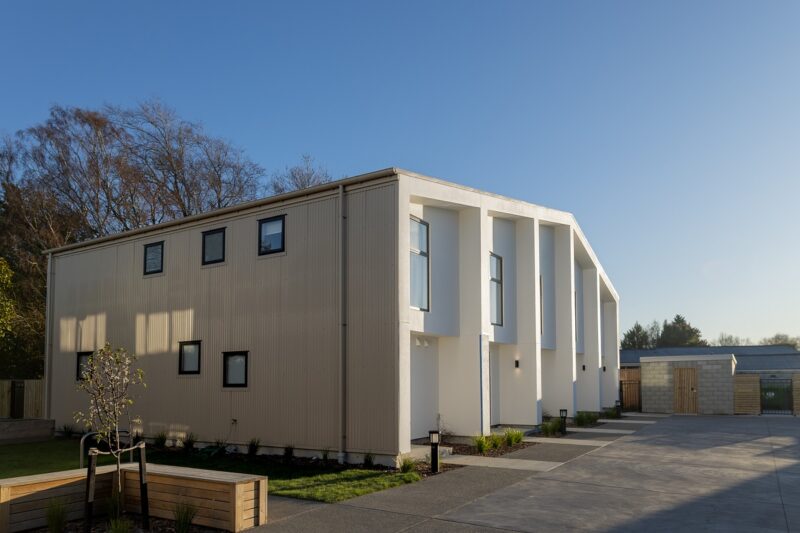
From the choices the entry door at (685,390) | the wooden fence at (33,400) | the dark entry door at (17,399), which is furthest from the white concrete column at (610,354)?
the dark entry door at (17,399)

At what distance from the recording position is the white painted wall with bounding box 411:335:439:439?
16312 mm

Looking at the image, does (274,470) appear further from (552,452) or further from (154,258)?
(154,258)

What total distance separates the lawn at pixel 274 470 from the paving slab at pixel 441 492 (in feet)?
1.18

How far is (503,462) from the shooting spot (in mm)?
13812

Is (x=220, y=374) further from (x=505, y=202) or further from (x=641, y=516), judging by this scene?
(x=641, y=516)

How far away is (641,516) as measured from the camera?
9.15 meters

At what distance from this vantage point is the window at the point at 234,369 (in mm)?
16203

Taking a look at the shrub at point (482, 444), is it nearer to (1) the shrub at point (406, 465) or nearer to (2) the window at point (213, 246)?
(1) the shrub at point (406, 465)

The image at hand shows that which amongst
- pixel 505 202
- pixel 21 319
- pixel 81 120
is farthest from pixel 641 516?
pixel 81 120

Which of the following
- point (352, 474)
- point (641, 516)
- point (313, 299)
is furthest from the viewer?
point (313, 299)

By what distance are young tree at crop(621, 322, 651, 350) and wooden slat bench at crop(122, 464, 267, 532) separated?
6964cm

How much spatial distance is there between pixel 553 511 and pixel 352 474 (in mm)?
4231

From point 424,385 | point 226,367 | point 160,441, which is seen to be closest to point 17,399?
point 160,441

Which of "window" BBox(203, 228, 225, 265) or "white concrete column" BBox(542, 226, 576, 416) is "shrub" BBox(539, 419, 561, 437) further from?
"window" BBox(203, 228, 225, 265)
